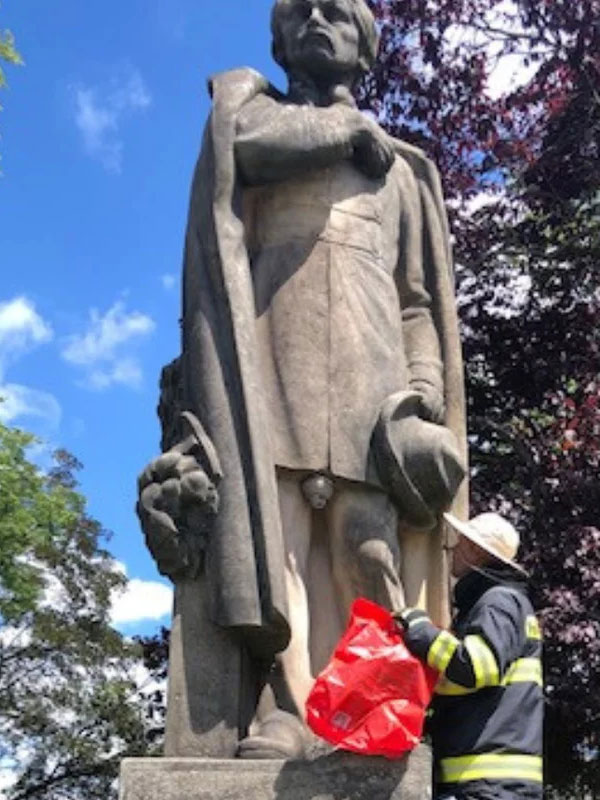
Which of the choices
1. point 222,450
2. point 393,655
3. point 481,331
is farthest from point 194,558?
point 481,331

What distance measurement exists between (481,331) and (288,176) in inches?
288

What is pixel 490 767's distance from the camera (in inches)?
166

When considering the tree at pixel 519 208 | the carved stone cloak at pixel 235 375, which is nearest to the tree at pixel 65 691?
the tree at pixel 519 208

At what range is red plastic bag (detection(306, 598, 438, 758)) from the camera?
167 inches

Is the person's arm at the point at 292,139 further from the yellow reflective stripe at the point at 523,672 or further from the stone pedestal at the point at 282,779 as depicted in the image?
the stone pedestal at the point at 282,779

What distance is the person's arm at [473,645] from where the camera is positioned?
4219mm

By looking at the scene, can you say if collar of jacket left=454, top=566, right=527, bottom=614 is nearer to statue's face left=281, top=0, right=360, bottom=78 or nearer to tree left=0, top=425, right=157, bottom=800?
statue's face left=281, top=0, right=360, bottom=78

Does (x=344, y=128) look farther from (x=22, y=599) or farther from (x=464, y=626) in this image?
(x=22, y=599)

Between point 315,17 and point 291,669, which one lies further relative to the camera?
point 315,17

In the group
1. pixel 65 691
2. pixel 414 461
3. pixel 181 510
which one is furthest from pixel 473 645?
pixel 65 691

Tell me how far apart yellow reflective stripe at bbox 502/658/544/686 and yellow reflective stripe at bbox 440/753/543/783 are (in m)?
0.25

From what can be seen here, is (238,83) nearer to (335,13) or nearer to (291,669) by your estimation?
(335,13)

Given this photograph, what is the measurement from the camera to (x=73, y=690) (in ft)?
79.3

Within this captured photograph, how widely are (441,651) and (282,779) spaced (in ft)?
2.43
